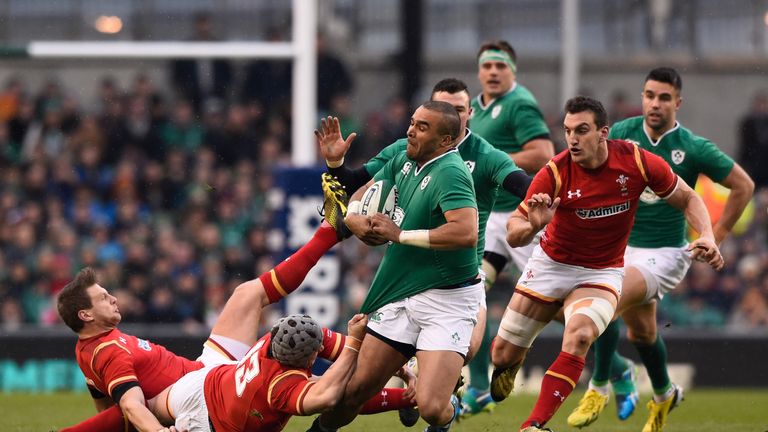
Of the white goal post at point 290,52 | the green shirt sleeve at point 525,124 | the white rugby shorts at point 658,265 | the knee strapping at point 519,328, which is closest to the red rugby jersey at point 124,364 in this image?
the knee strapping at point 519,328

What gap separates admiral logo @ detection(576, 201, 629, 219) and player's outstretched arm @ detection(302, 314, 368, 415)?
1.59 metres

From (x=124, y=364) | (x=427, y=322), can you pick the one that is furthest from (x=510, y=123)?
(x=124, y=364)

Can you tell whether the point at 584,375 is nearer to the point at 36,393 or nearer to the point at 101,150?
the point at 36,393

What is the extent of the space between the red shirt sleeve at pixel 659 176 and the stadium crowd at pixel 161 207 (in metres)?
6.65

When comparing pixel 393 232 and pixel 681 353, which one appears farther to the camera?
pixel 681 353

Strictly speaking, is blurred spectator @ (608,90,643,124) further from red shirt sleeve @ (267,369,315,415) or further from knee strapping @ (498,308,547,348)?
red shirt sleeve @ (267,369,315,415)

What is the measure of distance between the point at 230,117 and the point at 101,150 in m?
1.65

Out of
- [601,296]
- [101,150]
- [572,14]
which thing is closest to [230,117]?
[101,150]

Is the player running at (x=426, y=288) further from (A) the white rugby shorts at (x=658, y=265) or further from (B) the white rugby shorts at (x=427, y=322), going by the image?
(A) the white rugby shorts at (x=658, y=265)

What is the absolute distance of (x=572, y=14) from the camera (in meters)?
16.9

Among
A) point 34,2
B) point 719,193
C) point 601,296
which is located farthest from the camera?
point 34,2

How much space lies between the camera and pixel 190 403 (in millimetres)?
7562

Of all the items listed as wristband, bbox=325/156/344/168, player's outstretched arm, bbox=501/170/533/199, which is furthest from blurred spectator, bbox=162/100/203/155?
player's outstretched arm, bbox=501/170/533/199

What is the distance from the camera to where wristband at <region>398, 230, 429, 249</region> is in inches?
269
